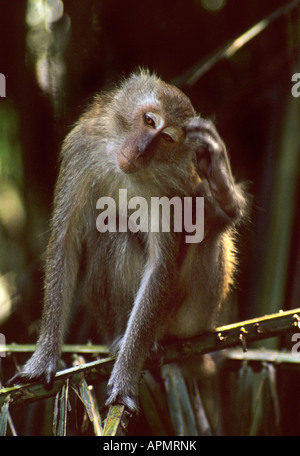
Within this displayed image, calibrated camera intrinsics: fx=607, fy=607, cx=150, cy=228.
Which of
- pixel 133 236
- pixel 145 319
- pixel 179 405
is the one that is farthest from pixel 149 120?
pixel 179 405

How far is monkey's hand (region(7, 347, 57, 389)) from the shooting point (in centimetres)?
314

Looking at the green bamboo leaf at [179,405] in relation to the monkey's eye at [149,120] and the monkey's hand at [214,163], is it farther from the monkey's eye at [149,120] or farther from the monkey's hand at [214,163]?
the monkey's eye at [149,120]

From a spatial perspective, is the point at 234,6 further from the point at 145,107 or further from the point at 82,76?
the point at 145,107

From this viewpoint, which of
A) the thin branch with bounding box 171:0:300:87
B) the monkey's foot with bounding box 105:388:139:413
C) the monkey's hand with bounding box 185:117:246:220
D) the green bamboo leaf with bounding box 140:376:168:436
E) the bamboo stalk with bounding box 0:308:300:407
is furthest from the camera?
the thin branch with bounding box 171:0:300:87

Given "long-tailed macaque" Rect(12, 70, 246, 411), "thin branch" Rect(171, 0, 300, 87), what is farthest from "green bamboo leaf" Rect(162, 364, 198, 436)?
"thin branch" Rect(171, 0, 300, 87)

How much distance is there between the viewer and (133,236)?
12.2 feet

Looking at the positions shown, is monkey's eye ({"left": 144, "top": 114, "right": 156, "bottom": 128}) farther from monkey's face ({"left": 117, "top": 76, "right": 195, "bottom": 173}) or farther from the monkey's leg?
the monkey's leg

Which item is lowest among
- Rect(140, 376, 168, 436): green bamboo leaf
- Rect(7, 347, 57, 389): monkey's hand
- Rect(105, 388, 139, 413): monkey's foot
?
Rect(140, 376, 168, 436): green bamboo leaf

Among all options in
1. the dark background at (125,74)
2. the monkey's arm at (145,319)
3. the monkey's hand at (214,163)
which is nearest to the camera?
the monkey's hand at (214,163)

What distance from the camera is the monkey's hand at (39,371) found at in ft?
10.3

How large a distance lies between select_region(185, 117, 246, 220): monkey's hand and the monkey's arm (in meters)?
0.49

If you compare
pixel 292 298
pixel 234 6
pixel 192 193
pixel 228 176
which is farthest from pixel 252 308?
pixel 234 6

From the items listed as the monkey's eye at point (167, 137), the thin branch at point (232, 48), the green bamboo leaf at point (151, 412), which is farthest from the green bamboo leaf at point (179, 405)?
the thin branch at point (232, 48)
